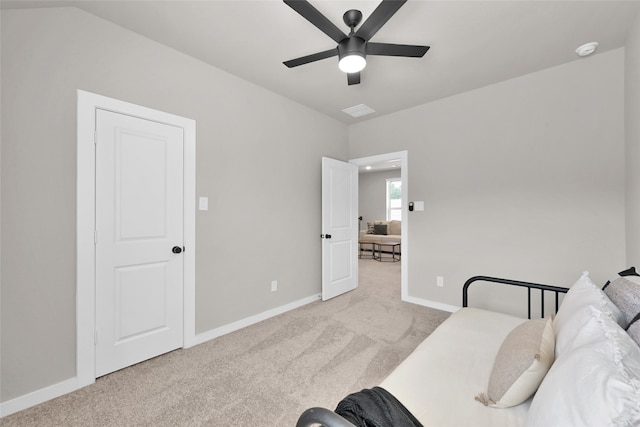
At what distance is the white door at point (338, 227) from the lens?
12.2 feet

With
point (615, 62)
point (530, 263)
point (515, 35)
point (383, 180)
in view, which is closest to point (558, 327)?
point (530, 263)

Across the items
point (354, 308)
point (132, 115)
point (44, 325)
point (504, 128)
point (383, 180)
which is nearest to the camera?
point (44, 325)

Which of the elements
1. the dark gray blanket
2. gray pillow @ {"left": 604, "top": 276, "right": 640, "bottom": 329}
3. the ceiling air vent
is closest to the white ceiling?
the ceiling air vent

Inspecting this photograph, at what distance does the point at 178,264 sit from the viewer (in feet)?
7.91

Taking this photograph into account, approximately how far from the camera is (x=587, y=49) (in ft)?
7.66

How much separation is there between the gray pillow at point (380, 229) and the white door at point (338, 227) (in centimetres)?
378

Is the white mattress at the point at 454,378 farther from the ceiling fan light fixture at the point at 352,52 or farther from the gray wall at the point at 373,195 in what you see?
the gray wall at the point at 373,195

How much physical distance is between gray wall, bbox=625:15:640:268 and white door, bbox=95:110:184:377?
368 centimetres

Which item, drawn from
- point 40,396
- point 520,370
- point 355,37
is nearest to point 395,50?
point 355,37

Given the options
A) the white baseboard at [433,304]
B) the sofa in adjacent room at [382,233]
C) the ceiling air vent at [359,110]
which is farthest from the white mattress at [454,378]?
the sofa in adjacent room at [382,233]

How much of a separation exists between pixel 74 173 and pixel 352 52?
2.11m

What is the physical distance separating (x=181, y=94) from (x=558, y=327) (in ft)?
10.0

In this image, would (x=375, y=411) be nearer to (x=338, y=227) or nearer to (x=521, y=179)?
(x=521, y=179)

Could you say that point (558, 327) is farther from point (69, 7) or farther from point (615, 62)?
point (69, 7)
